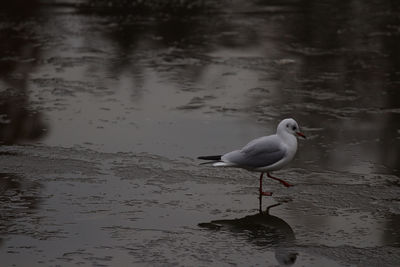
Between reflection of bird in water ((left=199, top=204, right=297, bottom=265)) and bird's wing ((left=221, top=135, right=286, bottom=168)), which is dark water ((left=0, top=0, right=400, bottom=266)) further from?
bird's wing ((left=221, top=135, right=286, bottom=168))

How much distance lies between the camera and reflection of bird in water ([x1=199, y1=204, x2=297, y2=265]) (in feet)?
21.5

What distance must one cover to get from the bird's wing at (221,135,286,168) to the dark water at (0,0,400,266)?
0.33 meters

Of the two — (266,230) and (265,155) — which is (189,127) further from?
(266,230)

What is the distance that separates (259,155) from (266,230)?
1.03 meters

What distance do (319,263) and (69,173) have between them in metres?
3.18

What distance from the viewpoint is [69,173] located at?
8.52m

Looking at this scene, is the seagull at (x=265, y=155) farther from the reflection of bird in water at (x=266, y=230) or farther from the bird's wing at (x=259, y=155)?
the reflection of bird in water at (x=266, y=230)

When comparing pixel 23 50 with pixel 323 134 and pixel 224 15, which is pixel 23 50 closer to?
pixel 224 15

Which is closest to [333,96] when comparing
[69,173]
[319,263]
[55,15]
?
[69,173]

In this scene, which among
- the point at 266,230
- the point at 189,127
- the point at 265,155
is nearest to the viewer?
the point at 266,230

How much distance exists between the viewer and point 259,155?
786cm

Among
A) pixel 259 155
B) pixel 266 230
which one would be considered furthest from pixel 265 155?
pixel 266 230

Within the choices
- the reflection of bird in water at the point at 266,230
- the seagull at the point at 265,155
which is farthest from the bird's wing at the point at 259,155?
the reflection of bird in water at the point at 266,230

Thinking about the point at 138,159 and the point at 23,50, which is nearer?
the point at 138,159
